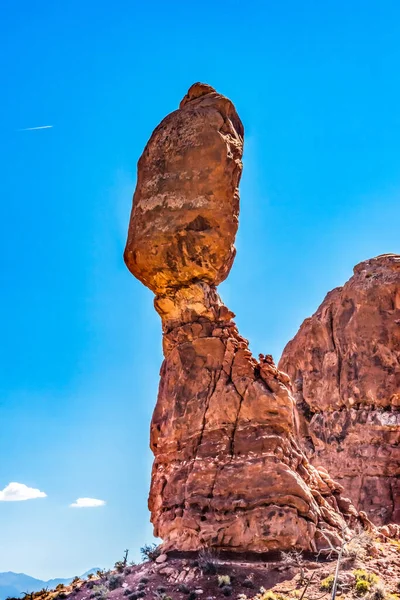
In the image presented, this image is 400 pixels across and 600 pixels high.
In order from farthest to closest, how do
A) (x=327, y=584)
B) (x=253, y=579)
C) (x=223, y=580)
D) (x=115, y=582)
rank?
(x=115, y=582) < (x=253, y=579) < (x=223, y=580) < (x=327, y=584)

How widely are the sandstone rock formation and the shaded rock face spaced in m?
12.3

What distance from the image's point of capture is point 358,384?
43.6 metres

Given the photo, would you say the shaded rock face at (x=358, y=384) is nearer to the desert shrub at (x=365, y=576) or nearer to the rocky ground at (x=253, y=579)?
the rocky ground at (x=253, y=579)

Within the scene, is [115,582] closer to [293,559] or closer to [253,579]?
[253,579]

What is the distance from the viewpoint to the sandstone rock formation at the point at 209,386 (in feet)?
77.5

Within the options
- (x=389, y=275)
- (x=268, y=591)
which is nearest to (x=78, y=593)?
(x=268, y=591)

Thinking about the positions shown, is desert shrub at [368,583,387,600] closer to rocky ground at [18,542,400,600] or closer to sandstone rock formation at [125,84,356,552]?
rocky ground at [18,542,400,600]

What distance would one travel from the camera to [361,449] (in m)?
41.2

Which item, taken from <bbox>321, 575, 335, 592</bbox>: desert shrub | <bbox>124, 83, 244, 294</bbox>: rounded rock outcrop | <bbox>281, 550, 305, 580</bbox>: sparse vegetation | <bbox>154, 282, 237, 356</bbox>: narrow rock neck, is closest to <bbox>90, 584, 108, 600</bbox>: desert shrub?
<bbox>281, 550, 305, 580</bbox>: sparse vegetation

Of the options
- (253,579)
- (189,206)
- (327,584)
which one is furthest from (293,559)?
(189,206)

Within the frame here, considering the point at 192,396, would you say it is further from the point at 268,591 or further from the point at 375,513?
the point at 375,513

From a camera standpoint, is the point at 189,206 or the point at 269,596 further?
the point at 189,206

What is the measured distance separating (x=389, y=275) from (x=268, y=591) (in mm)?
29108

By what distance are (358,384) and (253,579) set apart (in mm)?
24096
